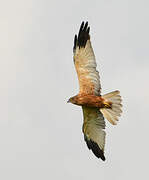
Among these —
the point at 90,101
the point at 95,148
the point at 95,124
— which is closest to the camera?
the point at 90,101

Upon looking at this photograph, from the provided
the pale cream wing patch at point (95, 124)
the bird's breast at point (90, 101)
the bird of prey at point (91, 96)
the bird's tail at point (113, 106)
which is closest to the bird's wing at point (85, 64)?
the bird of prey at point (91, 96)

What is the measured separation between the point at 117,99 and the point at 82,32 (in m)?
1.84

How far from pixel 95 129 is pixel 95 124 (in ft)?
0.42

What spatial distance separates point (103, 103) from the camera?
1420cm

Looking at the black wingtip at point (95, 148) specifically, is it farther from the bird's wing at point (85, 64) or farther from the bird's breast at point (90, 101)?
the bird's wing at point (85, 64)

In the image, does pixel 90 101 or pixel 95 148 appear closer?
pixel 90 101

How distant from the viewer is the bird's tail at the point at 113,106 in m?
14.2

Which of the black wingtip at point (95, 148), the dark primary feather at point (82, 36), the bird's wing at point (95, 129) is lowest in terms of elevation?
the black wingtip at point (95, 148)

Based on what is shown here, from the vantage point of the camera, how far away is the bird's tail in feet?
46.7

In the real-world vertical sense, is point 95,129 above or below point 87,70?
below

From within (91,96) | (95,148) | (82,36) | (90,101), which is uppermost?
(82,36)

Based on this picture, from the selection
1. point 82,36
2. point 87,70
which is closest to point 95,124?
point 87,70

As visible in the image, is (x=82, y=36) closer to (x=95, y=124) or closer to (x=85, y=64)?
(x=85, y=64)

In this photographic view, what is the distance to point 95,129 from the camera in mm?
14766
